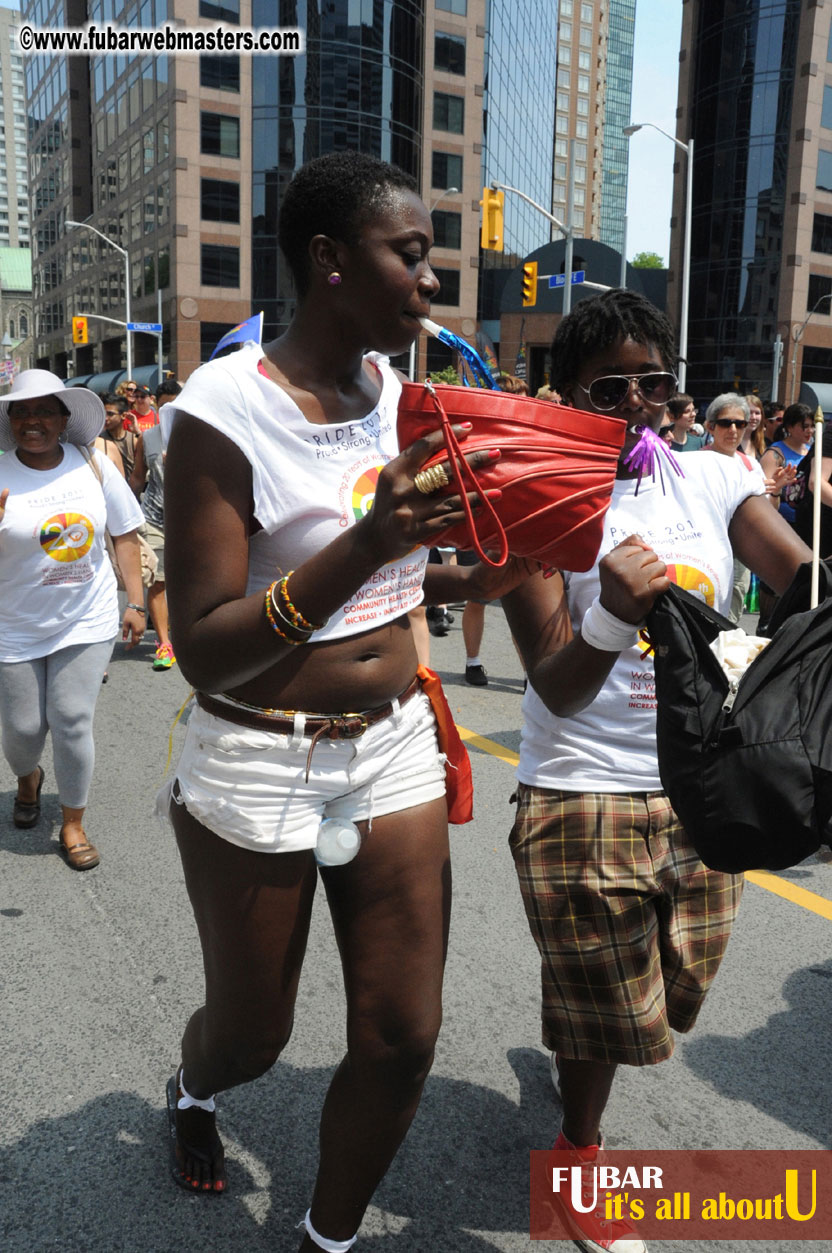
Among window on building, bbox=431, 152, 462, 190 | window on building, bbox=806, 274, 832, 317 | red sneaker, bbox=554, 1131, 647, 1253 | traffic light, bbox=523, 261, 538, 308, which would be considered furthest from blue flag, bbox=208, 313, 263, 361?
window on building, bbox=431, 152, 462, 190

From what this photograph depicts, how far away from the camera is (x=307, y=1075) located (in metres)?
2.92

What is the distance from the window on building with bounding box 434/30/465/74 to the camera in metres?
49.0

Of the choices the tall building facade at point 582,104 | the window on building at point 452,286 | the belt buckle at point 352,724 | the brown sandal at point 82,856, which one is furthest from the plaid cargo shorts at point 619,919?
the tall building facade at point 582,104

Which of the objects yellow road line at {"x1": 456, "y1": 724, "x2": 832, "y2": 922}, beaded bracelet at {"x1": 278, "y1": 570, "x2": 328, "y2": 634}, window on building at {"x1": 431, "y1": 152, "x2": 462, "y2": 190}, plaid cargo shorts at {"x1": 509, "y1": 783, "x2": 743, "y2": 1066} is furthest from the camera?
window on building at {"x1": 431, "y1": 152, "x2": 462, "y2": 190}

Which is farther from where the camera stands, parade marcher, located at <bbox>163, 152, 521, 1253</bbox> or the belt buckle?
the belt buckle

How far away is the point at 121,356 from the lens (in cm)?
5909

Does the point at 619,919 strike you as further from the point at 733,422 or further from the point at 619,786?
the point at 733,422

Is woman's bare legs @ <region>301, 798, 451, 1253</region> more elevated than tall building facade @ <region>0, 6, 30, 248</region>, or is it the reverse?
tall building facade @ <region>0, 6, 30, 248</region>

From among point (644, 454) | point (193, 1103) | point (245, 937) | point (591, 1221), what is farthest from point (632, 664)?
point (193, 1103)

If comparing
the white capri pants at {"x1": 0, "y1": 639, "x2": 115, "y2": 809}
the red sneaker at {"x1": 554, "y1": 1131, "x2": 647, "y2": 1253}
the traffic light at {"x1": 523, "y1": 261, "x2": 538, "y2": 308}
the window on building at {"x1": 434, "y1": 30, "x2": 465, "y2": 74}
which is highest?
the window on building at {"x1": 434, "y1": 30, "x2": 465, "y2": 74}

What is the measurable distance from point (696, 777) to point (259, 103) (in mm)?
49079

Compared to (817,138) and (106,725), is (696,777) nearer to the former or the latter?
(106,725)

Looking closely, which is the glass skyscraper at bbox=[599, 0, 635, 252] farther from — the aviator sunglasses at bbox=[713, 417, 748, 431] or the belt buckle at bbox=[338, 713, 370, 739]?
the belt buckle at bbox=[338, 713, 370, 739]

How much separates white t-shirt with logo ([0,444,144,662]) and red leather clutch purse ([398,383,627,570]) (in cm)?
302
